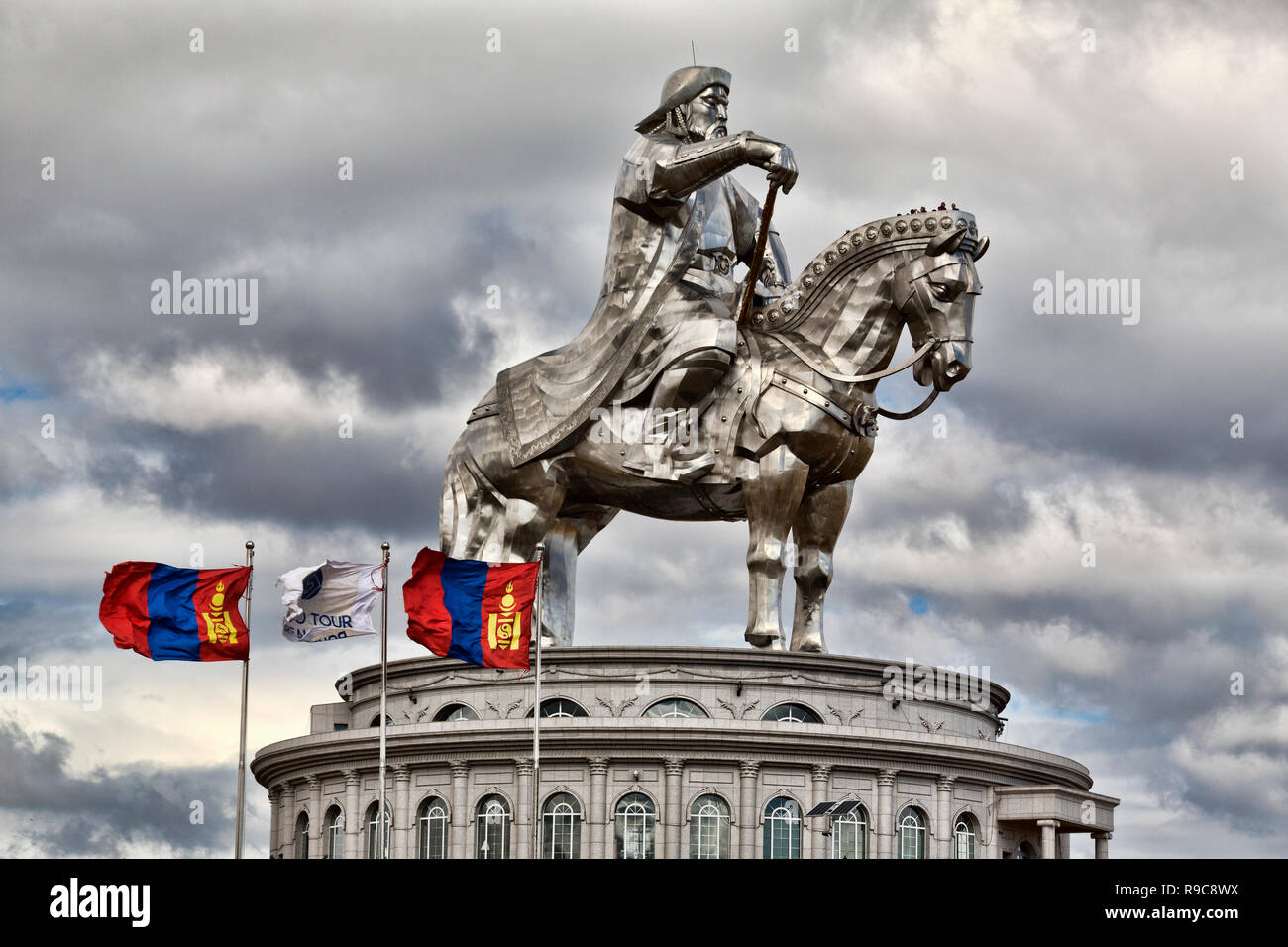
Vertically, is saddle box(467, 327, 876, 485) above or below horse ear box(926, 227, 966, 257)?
below

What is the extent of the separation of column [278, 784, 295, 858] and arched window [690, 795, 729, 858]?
7757 millimetres

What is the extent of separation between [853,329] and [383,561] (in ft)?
29.2

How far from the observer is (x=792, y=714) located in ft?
125

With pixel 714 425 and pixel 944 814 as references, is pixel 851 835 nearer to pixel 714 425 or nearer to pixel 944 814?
pixel 944 814

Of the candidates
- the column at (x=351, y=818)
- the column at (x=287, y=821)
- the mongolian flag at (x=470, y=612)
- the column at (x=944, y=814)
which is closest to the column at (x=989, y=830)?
the column at (x=944, y=814)

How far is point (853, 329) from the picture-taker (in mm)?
37219

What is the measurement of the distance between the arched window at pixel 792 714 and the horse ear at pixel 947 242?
25.5 ft

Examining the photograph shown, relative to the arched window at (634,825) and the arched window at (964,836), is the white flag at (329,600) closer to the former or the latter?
the arched window at (634,825)

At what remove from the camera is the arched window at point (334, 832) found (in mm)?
39281

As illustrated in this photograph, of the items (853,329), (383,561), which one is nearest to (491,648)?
(383,561)

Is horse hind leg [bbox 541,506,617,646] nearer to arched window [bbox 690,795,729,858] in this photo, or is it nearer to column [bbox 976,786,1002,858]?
arched window [bbox 690,795,729,858]

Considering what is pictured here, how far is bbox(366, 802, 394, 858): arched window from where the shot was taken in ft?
125

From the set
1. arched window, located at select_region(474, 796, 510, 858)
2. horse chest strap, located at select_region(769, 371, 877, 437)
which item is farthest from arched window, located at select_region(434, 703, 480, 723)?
horse chest strap, located at select_region(769, 371, 877, 437)

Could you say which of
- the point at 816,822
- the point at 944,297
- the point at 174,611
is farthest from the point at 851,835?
the point at 174,611
